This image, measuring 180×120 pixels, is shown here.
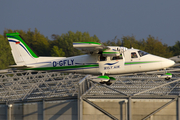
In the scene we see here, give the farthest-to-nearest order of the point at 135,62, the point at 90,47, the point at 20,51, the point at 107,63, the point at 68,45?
1. the point at 68,45
2. the point at 20,51
3. the point at 107,63
4. the point at 135,62
5. the point at 90,47

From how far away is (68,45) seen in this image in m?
77.8

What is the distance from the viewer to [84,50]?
1866 centimetres

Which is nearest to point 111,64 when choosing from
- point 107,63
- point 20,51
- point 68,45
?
point 107,63

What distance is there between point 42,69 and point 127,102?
7.20 m

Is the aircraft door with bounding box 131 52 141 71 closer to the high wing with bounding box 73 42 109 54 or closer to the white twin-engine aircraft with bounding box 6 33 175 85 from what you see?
the white twin-engine aircraft with bounding box 6 33 175 85

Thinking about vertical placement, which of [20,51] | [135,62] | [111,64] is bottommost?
[111,64]

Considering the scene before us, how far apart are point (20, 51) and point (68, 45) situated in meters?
56.7

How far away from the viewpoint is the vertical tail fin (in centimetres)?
2100

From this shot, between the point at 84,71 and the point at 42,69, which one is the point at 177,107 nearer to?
the point at 84,71

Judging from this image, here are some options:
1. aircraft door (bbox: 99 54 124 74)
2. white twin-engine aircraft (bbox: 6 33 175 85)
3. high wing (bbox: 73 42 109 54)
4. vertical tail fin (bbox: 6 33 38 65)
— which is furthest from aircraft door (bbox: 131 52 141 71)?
vertical tail fin (bbox: 6 33 38 65)

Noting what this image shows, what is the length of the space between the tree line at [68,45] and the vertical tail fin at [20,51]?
4333cm

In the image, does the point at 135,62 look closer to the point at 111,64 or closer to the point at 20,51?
the point at 111,64

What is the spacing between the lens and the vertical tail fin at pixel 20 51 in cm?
2100

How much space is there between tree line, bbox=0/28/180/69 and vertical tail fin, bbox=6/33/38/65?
1706 inches
